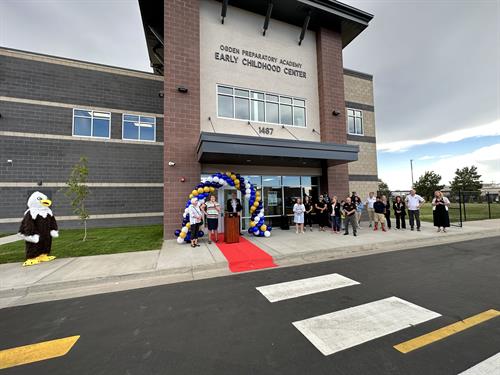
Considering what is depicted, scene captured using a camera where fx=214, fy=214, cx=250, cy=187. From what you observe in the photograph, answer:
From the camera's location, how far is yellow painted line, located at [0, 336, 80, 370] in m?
2.73

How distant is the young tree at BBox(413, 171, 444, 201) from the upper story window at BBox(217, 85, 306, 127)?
40.0 m

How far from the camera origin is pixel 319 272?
5648mm

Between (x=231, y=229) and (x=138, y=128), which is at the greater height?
(x=138, y=128)

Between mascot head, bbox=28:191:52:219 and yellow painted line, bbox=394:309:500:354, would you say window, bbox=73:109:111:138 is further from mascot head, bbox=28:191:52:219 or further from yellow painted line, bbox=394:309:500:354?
yellow painted line, bbox=394:309:500:354

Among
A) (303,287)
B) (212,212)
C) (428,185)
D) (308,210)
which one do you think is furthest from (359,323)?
(428,185)

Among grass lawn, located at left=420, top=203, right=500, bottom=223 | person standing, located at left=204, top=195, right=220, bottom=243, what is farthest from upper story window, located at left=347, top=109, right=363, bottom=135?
person standing, located at left=204, top=195, right=220, bottom=243

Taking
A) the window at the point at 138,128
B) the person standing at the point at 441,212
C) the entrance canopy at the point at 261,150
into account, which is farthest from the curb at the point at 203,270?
the window at the point at 138,128

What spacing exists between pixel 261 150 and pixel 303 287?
6.21 metres

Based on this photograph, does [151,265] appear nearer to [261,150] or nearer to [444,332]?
[261,150]

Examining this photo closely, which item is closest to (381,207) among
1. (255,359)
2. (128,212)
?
(255,359)

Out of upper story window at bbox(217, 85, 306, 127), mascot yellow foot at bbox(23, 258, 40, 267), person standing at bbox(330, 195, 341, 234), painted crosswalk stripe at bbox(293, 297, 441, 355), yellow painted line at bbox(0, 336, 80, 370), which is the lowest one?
yellow painted line at bbox(0, 336, 80, 370)

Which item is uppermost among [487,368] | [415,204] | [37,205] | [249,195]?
[249,195]

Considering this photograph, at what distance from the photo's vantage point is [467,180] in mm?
48250

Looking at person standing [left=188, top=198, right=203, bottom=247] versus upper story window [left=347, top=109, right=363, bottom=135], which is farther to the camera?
upper story window [left=347, top=109, right=363, bottom=135]
